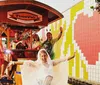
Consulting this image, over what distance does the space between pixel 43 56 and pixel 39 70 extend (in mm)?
191

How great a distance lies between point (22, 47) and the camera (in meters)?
2.42

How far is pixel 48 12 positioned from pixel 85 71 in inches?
34.7

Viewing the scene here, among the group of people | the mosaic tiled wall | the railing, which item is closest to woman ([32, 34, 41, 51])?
the group of people

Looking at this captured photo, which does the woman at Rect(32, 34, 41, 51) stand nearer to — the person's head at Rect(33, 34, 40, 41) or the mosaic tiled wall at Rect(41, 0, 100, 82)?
the person's head at Rect(33, 34, 40, 41)

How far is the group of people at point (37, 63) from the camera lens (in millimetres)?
2395

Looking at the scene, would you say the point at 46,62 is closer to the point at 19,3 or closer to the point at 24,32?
the point at 24,32

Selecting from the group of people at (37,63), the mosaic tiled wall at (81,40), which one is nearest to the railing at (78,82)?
the mosaic tiled wall at (81,40)

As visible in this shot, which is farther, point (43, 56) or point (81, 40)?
point (43, 56)

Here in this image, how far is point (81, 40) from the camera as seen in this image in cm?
234

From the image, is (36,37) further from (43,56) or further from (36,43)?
(43,56)

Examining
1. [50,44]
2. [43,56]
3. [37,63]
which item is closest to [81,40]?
[50,44]

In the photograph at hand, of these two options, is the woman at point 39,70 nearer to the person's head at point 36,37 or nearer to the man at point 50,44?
the man at point 50,44

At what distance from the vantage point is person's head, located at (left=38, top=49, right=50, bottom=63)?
2.44 meters

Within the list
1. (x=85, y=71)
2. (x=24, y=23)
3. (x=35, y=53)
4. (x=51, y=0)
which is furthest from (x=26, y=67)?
(x=51, y=0)
